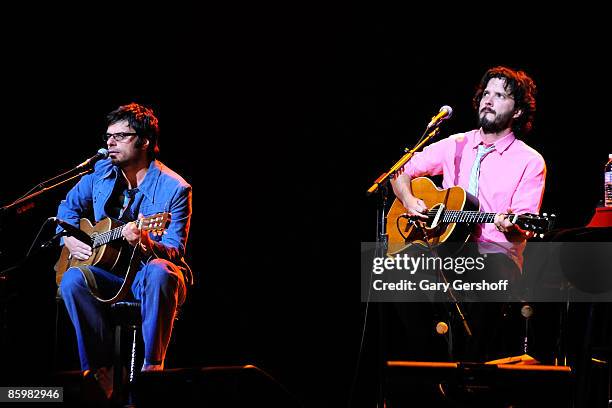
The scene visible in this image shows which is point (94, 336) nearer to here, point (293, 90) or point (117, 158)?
point (117, 158)

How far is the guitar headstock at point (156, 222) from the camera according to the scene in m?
4.04

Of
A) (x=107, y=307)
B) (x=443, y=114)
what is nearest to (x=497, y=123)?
(x=443, y=114)

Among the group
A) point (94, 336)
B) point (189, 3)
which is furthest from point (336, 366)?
point (189, 3)

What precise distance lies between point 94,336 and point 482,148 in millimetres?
2508

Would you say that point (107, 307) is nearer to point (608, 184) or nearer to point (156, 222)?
point (156, 222)

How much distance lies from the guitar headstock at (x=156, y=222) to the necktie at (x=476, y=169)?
5.87 feet

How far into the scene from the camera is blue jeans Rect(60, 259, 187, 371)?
3912 mm

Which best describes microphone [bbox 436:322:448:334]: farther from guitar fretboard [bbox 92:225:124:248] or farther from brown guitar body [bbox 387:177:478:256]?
guitar fretboard [bbox 92:225:124:248]

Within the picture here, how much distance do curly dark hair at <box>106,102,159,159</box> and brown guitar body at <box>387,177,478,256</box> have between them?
1.56 metres

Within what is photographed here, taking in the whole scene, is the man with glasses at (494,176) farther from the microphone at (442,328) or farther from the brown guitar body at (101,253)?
the brown guitar body at (101,253)

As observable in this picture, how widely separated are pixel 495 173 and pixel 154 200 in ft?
6.63

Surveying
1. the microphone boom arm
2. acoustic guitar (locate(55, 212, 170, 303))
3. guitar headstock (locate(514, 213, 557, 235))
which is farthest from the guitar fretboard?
guitar headstock (locate(514, 213, 557, 235))

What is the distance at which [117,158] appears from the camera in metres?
4.51

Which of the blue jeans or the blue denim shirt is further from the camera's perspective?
the blue denim shirt
